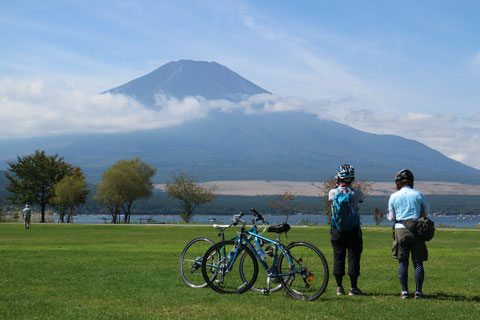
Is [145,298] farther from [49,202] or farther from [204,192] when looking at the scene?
[49,202]

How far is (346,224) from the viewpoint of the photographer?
1070 centimetres

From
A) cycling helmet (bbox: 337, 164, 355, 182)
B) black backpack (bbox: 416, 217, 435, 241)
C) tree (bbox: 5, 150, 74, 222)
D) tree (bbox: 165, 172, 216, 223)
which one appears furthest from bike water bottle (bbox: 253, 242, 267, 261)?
tree (bbox: 5, 150, 74, 222)

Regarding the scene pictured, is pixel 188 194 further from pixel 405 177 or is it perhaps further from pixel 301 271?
pixel 405 177

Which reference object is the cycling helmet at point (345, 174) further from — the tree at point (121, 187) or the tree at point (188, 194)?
the tree at point (121, 187)

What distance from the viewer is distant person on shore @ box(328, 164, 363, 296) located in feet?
35.1

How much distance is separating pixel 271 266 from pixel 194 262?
1.78 m

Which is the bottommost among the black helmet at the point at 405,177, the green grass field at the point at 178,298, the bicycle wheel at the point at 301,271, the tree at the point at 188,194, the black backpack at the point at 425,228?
the green grass field at the point at 178,298

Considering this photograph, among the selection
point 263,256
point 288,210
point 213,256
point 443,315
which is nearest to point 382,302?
point 443,315

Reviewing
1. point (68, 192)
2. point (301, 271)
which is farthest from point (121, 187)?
point (301, 271)

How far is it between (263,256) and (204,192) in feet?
226

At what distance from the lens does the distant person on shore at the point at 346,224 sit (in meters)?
10.7

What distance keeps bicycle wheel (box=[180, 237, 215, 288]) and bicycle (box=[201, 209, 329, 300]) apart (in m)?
0.55

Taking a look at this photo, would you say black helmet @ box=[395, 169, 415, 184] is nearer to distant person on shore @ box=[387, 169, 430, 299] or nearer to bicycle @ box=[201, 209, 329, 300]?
distant person on shore @ box=[387, 169, 430, 299]

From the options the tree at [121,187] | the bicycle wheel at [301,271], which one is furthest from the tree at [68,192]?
the bicycle wheel at [301,271]
